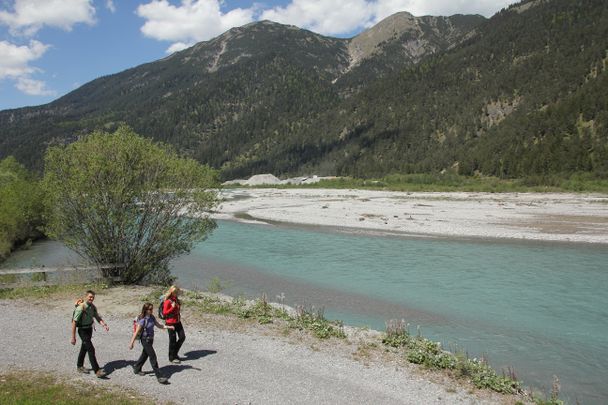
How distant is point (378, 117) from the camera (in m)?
175

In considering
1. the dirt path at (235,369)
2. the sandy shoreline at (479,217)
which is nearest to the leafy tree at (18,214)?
the sandy shoreline at (479,217)

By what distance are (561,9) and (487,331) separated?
186 meters

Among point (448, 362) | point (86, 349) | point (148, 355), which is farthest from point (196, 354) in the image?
point (448, 362)

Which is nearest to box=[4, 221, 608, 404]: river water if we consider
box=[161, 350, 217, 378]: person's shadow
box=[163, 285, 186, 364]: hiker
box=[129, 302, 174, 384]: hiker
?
box=[161, 350, 217, 378]: person's shadow

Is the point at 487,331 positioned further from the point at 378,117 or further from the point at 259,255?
the point at 378,117

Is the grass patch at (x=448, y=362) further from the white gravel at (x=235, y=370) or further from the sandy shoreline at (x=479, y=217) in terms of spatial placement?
the sandy shoreline at (x=479, y=217)

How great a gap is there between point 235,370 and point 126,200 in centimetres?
1174

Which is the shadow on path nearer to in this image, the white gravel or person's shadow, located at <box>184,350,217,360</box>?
the white gravel

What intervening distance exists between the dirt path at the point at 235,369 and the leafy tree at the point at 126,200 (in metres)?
5.88

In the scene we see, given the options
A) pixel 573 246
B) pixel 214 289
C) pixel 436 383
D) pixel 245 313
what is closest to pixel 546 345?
pixel 436 383

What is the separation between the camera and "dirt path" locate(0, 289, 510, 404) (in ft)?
33.9

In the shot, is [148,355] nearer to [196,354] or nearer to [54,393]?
[196,354]

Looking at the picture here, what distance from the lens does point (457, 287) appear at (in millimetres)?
24125

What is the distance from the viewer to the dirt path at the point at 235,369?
10328 mm
